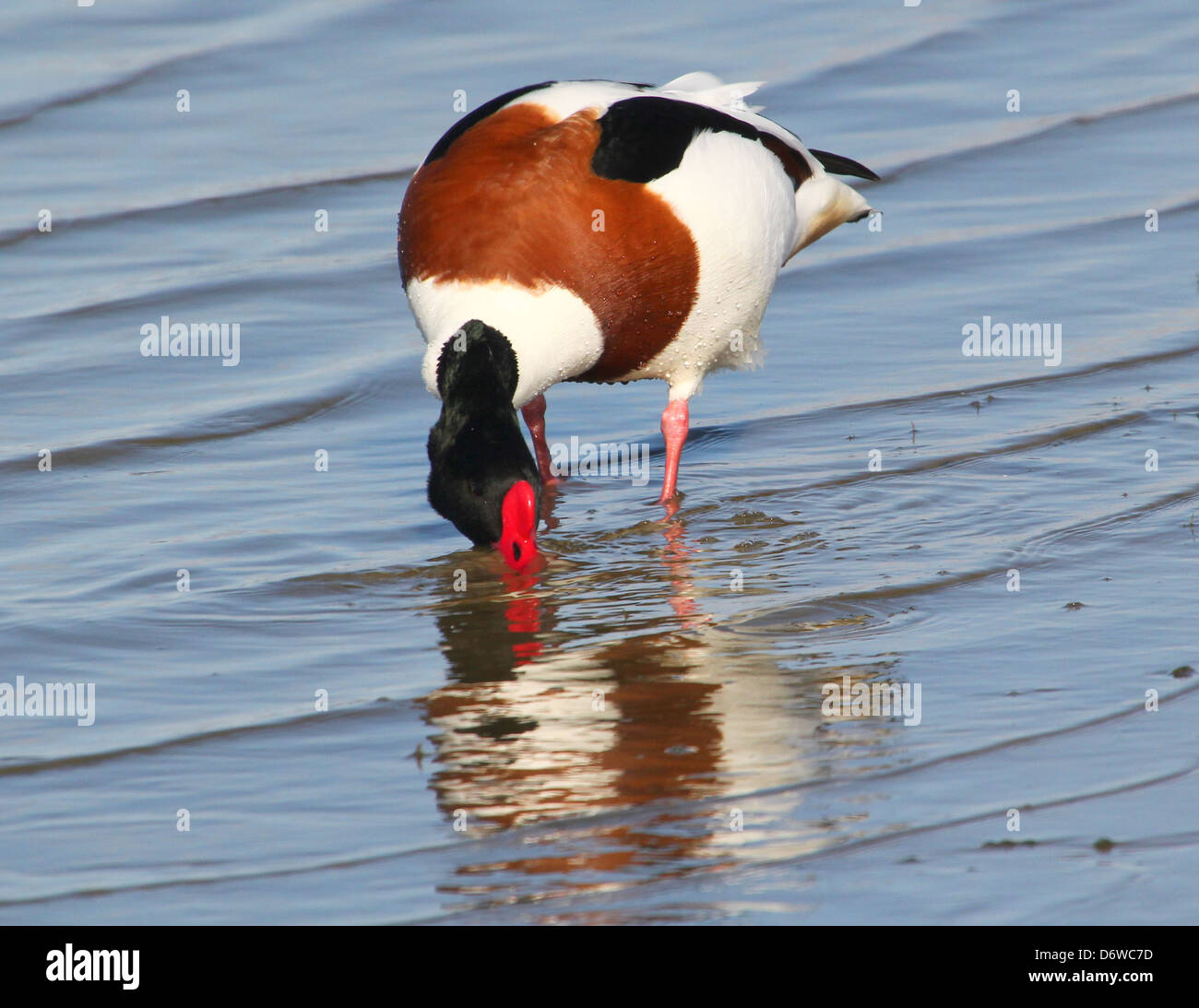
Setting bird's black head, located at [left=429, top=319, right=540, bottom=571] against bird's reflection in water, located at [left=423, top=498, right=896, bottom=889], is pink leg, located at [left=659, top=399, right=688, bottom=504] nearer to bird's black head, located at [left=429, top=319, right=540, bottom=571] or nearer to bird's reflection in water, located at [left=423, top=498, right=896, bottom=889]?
bird's reflection in water, located at [left=423, top=498, right=896, bottom=889]

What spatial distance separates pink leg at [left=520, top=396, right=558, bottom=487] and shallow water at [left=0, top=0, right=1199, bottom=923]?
230 millimetres

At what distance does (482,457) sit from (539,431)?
6.16ft

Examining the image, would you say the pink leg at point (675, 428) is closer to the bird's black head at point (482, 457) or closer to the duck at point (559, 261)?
the duck at point (559, 261)

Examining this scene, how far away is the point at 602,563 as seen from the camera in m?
6.89

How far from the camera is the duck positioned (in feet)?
20.5

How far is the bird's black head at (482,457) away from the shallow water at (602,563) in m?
0.36

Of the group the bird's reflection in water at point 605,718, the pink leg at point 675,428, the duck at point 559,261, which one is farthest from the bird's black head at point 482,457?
the pink leg at point 675,428

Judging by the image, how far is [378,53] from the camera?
14086 mm

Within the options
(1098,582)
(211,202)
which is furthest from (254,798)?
(211,202)

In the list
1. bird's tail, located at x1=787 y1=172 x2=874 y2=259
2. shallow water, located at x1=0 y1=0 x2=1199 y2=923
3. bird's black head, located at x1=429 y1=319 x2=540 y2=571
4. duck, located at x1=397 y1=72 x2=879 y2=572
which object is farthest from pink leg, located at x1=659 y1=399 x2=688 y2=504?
bird's black head, located at x1=429 y1=319 x2=540 y2=571

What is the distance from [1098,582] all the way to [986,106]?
301 inches
